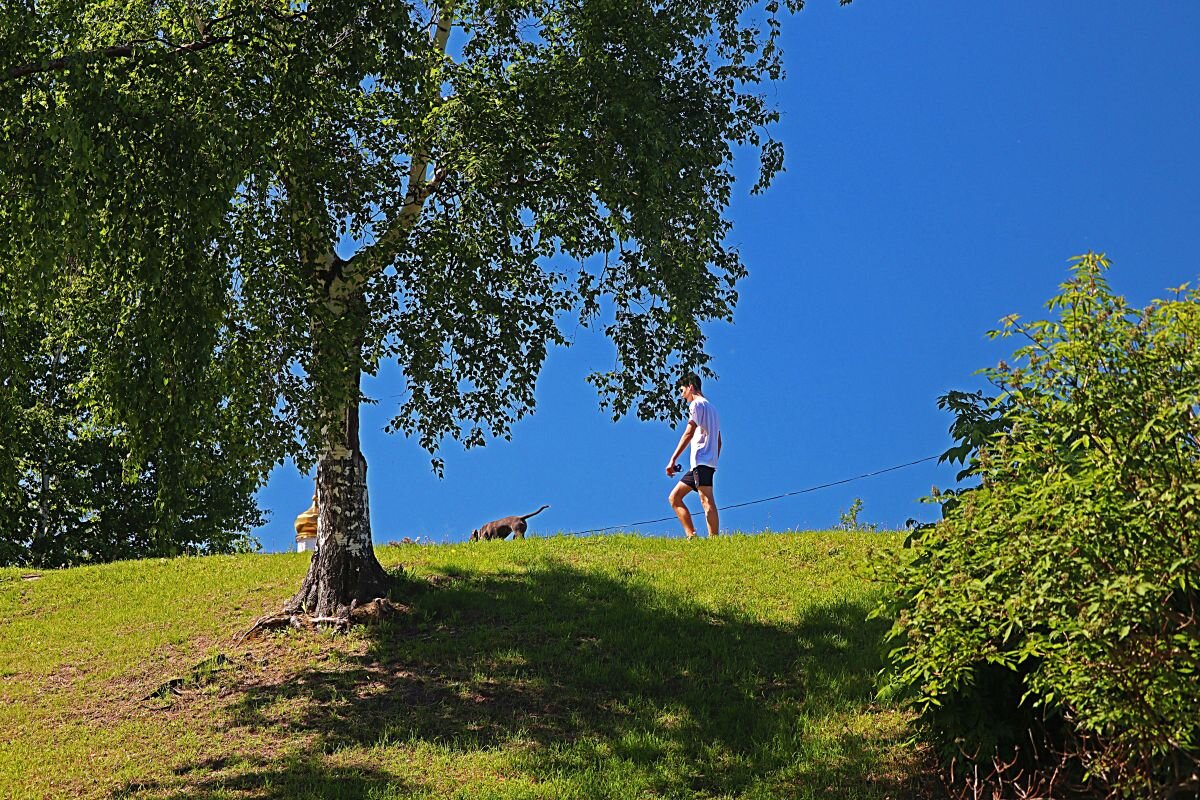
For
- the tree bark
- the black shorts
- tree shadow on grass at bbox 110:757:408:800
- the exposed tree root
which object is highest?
the black shorts

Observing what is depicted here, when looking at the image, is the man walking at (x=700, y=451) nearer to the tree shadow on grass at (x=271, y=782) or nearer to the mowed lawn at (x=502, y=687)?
the mowed lawn at (x=502, y=687)

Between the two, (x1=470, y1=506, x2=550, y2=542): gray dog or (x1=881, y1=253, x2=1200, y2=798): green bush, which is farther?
(x1=470, y1=506, x2=550, y2=542): gray dog

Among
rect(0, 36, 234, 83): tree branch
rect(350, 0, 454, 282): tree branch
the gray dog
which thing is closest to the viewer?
rect(0, 36, 234, 83): tree branch

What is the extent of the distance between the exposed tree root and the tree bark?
2.4 inches

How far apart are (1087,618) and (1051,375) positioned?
134cm

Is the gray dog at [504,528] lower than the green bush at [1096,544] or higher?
higher

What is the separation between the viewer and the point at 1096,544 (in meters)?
5.56

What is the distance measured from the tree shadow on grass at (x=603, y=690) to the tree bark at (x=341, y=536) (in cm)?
79

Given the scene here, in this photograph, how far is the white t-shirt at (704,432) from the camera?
15.0m

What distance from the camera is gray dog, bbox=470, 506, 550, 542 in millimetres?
17312

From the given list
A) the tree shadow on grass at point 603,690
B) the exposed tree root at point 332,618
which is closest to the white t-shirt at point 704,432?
the tree shadow on grass at point 603,690

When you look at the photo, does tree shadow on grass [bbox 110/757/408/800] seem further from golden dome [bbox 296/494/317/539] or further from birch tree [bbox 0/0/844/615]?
golden dome [bbox 296/494/317/539]

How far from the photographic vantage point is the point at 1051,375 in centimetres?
601

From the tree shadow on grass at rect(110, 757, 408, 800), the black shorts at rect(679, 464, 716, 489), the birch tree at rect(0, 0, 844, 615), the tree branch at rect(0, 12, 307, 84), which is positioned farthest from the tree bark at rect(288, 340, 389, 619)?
the black shorts at rect(679, 464, 716, 489)
